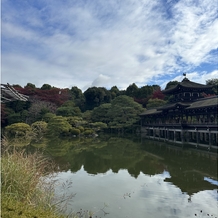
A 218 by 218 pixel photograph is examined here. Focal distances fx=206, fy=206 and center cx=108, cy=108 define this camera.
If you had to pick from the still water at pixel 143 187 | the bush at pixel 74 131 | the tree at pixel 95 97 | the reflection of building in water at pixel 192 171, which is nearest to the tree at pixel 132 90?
the tree at pixel 95 97

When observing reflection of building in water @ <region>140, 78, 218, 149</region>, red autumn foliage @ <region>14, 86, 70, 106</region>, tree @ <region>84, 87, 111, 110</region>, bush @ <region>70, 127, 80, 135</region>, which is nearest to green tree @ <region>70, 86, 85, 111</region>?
tree @ <region>84, 87, 111, 110</region>

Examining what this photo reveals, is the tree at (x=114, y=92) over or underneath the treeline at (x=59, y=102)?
over

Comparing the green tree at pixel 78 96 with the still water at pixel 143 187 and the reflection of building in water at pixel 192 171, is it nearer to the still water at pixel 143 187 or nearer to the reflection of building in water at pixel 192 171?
the still water at pixel 143 187

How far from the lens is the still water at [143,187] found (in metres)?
5.23

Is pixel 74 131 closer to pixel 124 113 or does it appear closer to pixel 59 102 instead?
pixel 124 113

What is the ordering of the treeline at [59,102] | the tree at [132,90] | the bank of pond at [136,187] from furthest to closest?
the tree at [132,90] < the treeline at [59,102] < the bank of pond at [136,187]

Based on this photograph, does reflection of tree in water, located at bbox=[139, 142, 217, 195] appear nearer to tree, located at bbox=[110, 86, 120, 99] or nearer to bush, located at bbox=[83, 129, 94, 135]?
bush, located at bbox=[83, 129, 94, 135]

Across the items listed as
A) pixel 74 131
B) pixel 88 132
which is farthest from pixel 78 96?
pixel 74 131

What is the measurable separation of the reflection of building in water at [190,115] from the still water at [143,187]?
17.6ft

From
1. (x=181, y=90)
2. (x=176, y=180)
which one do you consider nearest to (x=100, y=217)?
(x=176, y=180)

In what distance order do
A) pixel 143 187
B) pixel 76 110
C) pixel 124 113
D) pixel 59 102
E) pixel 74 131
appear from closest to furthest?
pixel 143 187
pixel 74 131
pixel 124 113
pixel 76 110
pixel 59 102

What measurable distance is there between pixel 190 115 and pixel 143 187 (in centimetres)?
1482

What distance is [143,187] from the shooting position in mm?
7070

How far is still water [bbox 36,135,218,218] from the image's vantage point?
523 cm
